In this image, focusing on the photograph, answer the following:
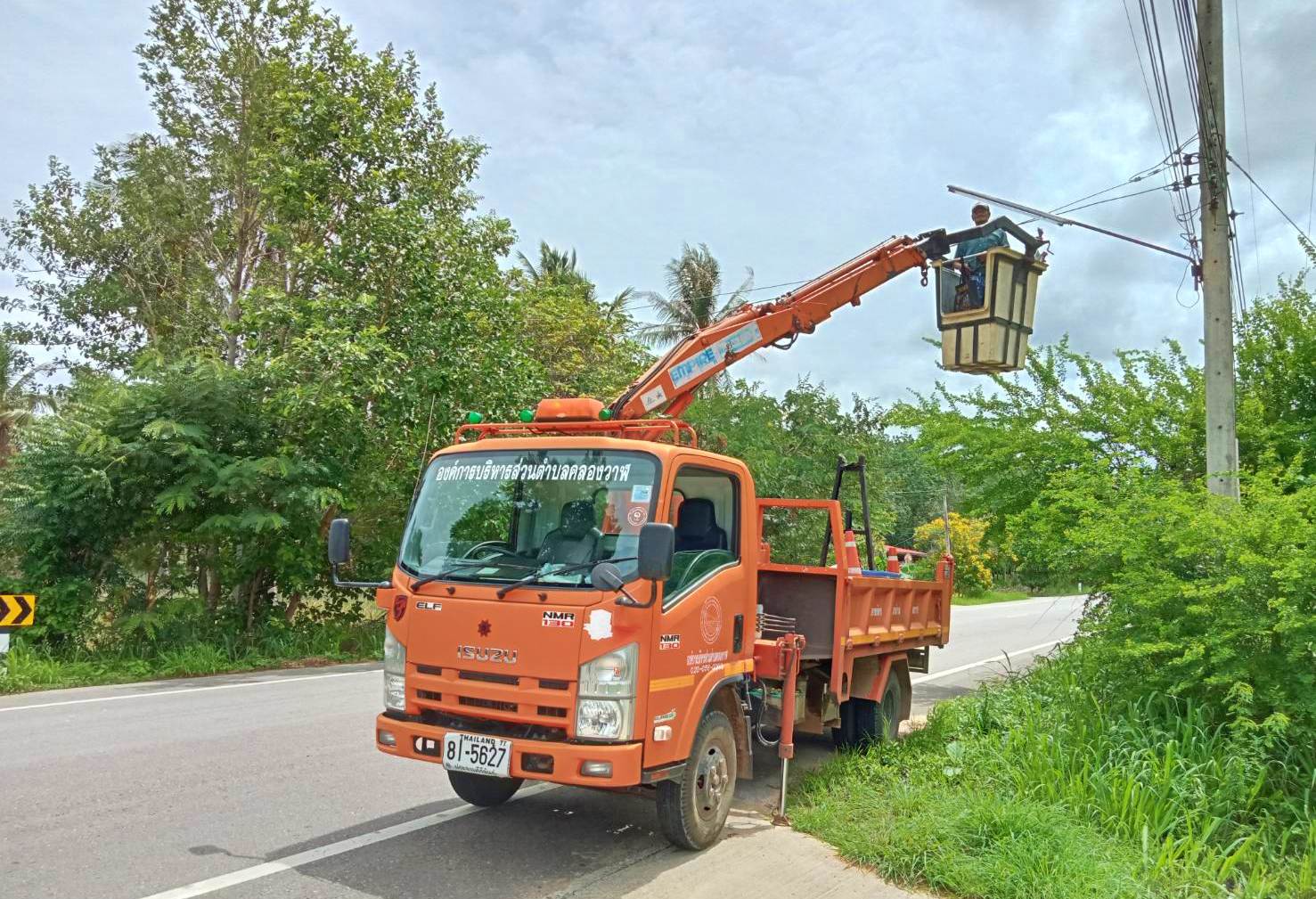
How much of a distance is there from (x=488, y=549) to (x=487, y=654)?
0.72m

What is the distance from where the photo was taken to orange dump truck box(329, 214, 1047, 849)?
477 centimetres

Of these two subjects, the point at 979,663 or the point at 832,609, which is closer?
the point at 832,609

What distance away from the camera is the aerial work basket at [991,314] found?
8.26 metres

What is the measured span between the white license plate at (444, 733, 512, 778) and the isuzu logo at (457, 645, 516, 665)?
1.28 feet

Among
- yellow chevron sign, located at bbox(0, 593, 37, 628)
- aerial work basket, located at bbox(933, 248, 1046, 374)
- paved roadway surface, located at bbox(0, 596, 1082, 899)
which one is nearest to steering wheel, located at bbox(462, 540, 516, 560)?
paved roadway surface, located at bbox(0, 596, 1082, 899)

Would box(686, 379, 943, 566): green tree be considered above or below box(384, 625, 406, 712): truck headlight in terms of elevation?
above

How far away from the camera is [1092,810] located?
573 cm

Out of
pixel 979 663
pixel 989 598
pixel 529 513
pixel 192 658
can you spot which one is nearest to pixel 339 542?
pixel 529 513

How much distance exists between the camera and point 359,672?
13219mm

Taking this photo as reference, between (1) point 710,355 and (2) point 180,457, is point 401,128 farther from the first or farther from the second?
(1) point 710,355

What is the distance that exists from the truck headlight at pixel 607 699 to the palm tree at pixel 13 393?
21.0 m

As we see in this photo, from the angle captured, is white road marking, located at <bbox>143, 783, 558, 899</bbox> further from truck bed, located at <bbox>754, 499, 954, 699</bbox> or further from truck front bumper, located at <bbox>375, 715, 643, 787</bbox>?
truck bed, located at <bbox>754, 499, 954, 699</bbox>

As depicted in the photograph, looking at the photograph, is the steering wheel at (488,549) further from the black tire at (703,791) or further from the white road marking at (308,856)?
the white road marking at (308,856)

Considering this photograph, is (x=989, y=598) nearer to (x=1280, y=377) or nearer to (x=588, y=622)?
(x=1280, y=377)
